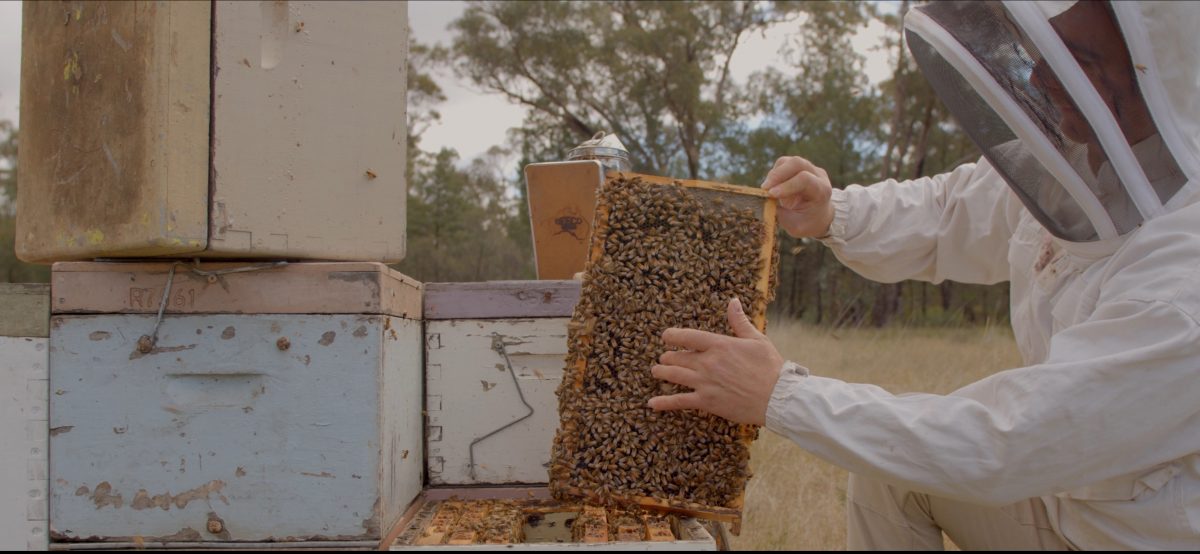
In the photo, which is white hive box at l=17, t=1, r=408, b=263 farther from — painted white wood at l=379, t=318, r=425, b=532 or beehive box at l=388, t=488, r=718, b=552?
beehive box at l=388, t=488, r=718, b=552

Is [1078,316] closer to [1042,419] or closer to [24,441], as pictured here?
[1042,419]

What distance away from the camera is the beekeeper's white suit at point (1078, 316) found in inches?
65.5

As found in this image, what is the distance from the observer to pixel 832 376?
7.14m

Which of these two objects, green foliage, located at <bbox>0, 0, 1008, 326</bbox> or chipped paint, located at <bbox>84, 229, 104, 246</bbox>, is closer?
chipped paint, located at <bbox>84, 229, 104, 246</bbox>

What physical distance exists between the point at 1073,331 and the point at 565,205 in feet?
4.86

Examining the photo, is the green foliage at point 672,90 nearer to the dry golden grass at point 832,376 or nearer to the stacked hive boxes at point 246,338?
the dry golden grass at point 832,376

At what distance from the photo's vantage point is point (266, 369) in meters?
1.80

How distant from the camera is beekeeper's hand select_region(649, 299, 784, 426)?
1.81m

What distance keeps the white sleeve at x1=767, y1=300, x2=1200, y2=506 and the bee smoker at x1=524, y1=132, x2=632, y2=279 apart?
1022 millimetres

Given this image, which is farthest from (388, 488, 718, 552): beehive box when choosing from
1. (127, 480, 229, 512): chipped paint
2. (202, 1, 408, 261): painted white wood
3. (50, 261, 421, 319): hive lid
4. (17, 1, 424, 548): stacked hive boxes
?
(202, 1, 408, 261): painted white wood

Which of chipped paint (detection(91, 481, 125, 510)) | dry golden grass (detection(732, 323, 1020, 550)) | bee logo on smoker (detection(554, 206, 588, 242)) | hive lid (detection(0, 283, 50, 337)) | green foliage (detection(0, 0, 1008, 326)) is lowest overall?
dry golden grass (detection(732, 323, 1020, 550))

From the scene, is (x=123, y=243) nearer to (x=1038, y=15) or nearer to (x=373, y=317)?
(x=373, y=317)

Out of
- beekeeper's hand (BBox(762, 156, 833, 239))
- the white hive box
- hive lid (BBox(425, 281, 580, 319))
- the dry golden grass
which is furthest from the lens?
the dry golden grass

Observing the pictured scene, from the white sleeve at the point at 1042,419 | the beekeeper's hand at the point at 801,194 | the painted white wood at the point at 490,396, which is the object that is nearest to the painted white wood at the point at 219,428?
the painted white wood at the point at 490,396
